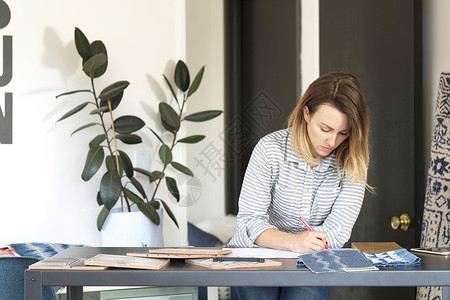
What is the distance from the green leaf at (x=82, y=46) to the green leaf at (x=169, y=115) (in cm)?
49

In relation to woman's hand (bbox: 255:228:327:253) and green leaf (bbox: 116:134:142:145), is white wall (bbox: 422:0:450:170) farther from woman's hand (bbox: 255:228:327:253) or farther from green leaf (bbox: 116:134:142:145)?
green leaf (bbox: 116:134:142:145)

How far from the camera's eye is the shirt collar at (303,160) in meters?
2.23

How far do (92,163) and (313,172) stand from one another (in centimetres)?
133

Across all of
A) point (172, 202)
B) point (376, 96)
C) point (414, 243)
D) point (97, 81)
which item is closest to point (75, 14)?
point (97, 81)

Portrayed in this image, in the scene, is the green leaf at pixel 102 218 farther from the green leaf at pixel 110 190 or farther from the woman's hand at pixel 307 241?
the woman's hand at pixel 307 241

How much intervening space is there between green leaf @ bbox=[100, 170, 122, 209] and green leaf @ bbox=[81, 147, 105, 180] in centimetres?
7

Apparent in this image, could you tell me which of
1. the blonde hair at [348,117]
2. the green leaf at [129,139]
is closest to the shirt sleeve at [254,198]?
the blonde hair at [348,117]

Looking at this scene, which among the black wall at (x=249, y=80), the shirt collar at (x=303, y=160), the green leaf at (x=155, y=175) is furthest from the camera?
the black wall at (x=249, y=80)

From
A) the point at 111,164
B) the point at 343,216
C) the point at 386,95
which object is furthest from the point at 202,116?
the point at 343,216

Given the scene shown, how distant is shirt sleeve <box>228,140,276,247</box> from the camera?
7.13ft

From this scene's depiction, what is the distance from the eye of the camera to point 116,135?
3301 millimetres

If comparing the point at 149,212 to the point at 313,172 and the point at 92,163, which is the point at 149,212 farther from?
the point at 313,172

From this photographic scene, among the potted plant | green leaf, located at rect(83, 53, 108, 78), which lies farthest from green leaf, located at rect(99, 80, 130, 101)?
green leaf, located at rect(83, 53, 108, 78)

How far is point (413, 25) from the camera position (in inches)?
117
